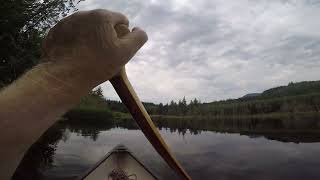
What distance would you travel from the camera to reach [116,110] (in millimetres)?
149000

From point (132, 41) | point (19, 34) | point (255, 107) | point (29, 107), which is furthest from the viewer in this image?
point (255, 107)

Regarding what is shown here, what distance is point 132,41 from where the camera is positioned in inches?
50.5

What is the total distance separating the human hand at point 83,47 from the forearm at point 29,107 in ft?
0.08

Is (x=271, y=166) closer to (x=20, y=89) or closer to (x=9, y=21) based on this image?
(x=9, y=21)

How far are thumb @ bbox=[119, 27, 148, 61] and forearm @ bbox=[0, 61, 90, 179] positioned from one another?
209 millimetres

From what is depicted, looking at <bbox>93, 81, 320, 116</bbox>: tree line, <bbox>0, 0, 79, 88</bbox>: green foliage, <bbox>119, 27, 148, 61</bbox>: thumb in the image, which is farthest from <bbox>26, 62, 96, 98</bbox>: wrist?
<bbox>93, 81, 320, 116</bbox>: tree line

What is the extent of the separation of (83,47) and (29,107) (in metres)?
0.25

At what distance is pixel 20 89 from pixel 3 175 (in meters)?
0.25

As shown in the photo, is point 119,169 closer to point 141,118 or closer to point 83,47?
point 141,118

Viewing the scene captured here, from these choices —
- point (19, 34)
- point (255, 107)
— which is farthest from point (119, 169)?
point (255, 107)

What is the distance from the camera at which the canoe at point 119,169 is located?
33.8ft

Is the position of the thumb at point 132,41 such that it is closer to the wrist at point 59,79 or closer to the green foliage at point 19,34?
the wrist at point 59,79

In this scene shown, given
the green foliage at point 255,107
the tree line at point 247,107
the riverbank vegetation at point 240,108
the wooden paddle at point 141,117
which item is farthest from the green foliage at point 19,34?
the green foliage at point 255,107

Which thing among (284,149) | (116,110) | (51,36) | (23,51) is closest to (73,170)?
(23,51)
